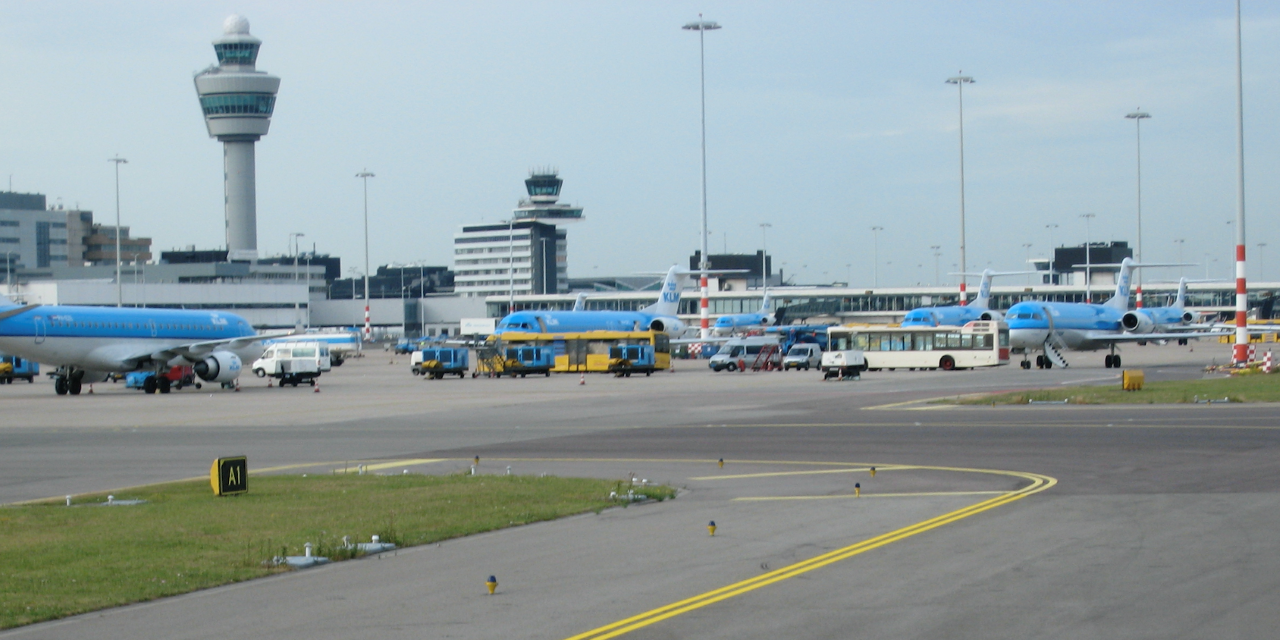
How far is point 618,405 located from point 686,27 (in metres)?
45.5

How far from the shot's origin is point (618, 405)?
47062mm

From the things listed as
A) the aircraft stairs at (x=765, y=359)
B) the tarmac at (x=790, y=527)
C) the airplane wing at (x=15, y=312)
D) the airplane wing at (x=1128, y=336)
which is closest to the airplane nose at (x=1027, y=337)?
the airplane wing at (x=1128, y=336)

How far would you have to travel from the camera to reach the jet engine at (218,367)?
64250 millimetres

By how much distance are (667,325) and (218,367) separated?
145 ft

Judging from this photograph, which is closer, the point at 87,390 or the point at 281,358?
the point at 87,390

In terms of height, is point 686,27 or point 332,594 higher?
point 686,27

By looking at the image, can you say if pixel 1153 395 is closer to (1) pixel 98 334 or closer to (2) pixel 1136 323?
(2) pixel 1136 323

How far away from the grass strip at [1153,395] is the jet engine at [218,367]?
3823 cm

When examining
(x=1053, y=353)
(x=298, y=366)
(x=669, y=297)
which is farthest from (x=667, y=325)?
(x=298, y=366)

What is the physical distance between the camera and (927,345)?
7800 cm

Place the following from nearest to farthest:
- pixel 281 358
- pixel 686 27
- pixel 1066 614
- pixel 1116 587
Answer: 1. pixel 1066 614
2. pixel 1116 587
3. pixel 281 358
4. pixel 686 27

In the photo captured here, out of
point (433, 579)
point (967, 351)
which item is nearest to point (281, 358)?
point (967, 351)

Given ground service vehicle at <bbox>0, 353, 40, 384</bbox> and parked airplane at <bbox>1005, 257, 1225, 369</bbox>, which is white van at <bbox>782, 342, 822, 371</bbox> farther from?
ground service vehicle at <bbox>0, 353, 40, 384</bbox>

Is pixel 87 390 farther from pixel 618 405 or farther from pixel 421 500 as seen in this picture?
pixel 421 500
